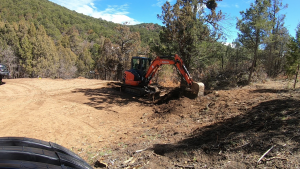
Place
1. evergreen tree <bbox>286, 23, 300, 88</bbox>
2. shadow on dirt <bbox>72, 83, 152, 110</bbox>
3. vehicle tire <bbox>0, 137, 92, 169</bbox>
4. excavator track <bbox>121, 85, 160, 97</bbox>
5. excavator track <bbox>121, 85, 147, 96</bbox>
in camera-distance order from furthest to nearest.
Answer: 1. excavator track <bbox>121, 85, 147, 96</bbox>
2. excavator track <bbox>121, 85, 160, 97</bbox>
3. shadow on dirt <bbox>72, 83, 152, 110</bbox>
4. evergreen tree <bbox>286, 23, 300, 88</bbox>
5. vehicle tire <bbox>0, 137, 92, 169</bbox>

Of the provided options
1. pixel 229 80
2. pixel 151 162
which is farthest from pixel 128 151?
pixel 229 80

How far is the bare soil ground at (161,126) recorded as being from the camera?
328cm

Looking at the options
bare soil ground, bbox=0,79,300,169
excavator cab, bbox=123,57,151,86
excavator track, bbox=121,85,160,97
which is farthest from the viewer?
excavator cab, bbox=123,57,151,86

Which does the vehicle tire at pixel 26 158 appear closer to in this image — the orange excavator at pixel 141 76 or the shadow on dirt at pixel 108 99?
the shadow on dirt at pixel 108 99

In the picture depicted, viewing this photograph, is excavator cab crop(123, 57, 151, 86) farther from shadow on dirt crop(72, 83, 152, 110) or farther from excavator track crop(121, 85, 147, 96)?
shadow on dirt crop(72, 83, 152, 110)

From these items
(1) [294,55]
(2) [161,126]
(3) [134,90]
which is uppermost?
(1) [294,55]

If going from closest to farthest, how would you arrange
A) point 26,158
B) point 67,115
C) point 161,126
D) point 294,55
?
1. point 26,158
2. point 161,126
3. point 67,115
4. point 294,55

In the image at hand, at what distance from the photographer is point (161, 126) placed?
6.64m

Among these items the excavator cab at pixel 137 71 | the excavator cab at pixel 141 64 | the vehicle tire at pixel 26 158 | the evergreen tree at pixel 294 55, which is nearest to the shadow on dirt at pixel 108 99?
the excavator cab at pixel 137 71

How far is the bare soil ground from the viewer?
129 inches

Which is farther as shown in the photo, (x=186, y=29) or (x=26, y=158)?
(x=186, y=29)

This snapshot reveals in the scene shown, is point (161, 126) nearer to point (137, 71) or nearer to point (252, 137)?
point (252, 137)

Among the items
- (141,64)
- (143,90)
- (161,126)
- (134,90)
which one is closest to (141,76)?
(141,64)

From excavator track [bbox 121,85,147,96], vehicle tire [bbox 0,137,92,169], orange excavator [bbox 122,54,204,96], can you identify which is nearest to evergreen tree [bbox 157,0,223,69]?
orange excavator [bbox 122,54,204,96]
